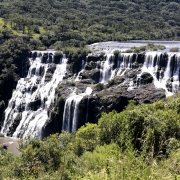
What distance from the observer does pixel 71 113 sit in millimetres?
57062

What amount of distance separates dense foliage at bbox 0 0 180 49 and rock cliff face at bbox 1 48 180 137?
1942 cm

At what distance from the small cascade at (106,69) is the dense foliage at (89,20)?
22817 mm

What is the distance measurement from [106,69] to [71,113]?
1663 cm

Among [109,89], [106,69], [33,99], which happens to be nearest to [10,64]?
[33,99]

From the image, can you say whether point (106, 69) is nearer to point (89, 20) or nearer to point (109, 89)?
point (109, 89)

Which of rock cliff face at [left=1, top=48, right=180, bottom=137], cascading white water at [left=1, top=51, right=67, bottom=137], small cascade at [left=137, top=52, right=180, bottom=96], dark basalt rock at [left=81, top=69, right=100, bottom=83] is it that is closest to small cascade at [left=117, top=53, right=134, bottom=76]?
rock cliff face at [left=1, top=48, right=180, bottom=137]

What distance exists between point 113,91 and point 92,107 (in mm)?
5529

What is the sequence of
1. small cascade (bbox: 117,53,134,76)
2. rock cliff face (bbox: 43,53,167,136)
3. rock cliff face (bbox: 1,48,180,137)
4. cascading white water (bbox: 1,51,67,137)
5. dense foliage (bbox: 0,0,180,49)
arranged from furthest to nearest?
dense foliage (bbox: 0,0,180,49)
small cascade (bbox: 117,53,134,76)
cascading white water (bbox: 1,51,67,137)
rock cliff face (bbox: 1,48,180,137)
rock cliff face (bbox: 43,53,167,136)

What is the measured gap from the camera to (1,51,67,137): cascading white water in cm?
6194

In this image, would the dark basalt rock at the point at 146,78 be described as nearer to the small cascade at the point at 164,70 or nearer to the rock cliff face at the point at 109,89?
the rock cliff face at the point at 109,89

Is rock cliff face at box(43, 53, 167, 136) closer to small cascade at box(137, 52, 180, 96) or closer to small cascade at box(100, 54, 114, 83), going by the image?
small cascade at box(100, 54, 114, 83)

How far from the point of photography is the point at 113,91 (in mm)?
56281

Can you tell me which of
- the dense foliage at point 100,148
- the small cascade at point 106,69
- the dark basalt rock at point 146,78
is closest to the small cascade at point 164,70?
the dark basalt rock at point 146,78

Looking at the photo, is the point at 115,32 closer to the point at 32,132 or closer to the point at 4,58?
the point at 4,58
